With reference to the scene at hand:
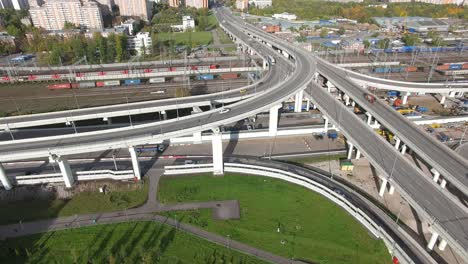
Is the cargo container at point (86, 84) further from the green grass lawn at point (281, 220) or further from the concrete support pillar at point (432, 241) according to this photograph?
the concrete support pillar at point (432, 241)

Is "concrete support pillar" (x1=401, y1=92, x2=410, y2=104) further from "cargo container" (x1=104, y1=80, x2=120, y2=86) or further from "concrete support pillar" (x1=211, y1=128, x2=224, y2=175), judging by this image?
"cargo container" (x1=104, y1=80, x2=120, y2=86)

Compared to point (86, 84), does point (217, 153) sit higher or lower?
lower

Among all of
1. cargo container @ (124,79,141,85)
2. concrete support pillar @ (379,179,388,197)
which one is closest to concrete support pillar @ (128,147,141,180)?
concrete support pillar @ (379,179,388,197)

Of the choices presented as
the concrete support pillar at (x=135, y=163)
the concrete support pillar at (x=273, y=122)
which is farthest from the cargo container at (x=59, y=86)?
the concrete support pillar at (x=273, y=122)

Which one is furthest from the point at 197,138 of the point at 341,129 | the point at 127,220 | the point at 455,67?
the point at 455,67

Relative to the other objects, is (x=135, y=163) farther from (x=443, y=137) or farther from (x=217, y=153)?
(x=443, y=137)

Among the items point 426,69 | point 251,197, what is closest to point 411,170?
point 251,197
